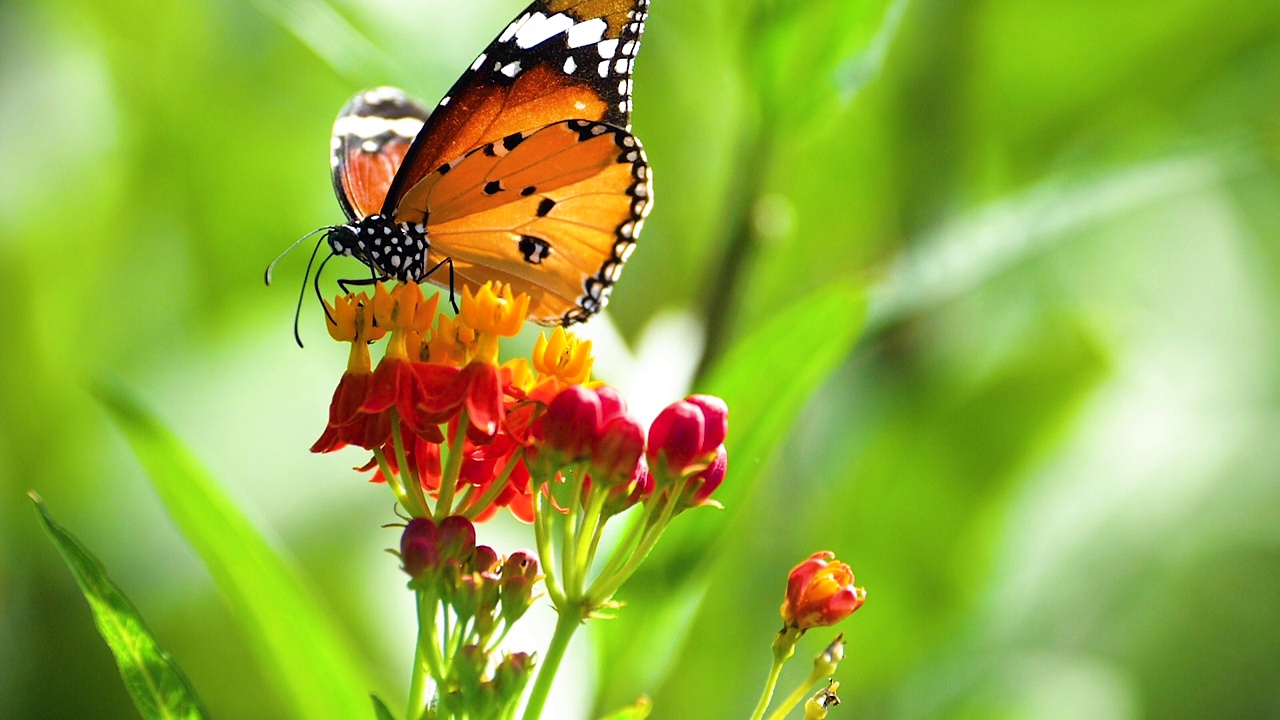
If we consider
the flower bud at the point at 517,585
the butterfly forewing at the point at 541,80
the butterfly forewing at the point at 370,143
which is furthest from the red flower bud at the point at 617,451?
the butterfly forewing at the point at 370,143

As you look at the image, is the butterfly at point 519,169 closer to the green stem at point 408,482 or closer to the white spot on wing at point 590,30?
the white spot on wing at point 590,30

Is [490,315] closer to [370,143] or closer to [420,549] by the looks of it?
[420,549]

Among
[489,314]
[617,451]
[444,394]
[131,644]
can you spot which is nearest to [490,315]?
[489,314]

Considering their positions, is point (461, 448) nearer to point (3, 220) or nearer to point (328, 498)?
point (328, 498)

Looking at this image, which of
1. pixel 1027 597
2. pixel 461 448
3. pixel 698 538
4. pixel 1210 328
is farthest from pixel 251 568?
pixel 1210 328

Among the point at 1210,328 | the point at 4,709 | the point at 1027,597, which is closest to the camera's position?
the point at 4,709

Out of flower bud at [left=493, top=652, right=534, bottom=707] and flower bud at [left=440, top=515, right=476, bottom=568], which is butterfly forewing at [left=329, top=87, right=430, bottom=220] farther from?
flower bud at [left=493, top=652, right=534, bottom=707]
